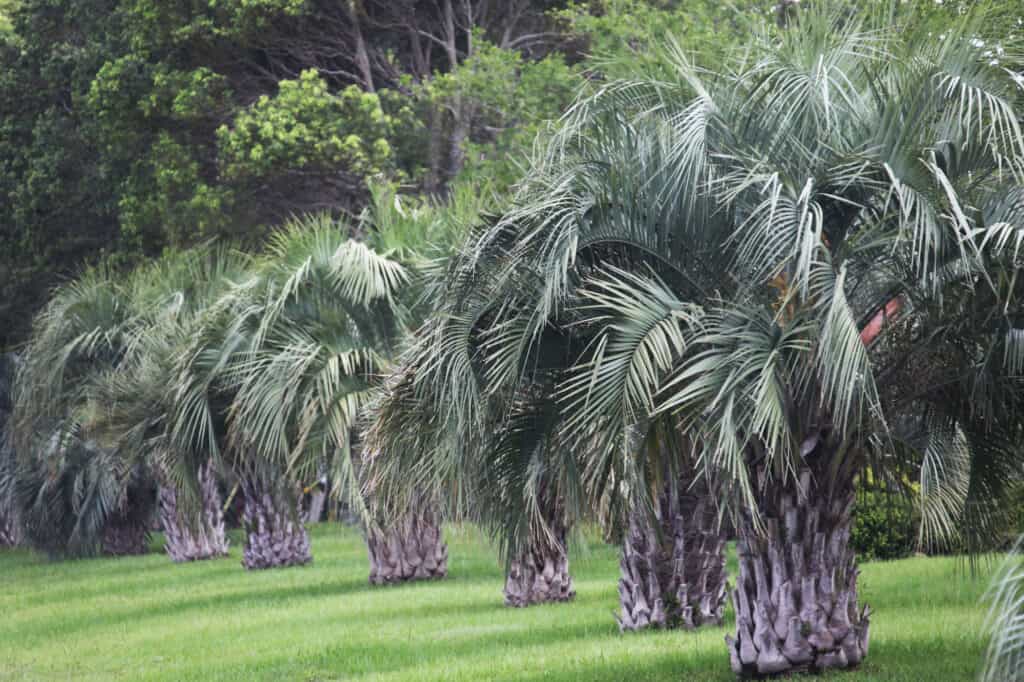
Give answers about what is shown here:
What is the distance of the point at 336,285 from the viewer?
1848 centimetres

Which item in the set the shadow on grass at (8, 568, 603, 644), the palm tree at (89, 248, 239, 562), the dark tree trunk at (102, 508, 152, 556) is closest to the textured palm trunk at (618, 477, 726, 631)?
the shadow on grass at (8, 568, 603, 644)

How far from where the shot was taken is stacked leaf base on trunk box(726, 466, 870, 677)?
10.6 meters

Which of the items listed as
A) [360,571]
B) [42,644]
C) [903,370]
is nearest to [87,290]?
[360,571]

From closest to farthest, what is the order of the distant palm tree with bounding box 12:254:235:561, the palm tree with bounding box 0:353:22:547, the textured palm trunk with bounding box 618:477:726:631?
1. the textured palm trunk with bounding box 618:477:726:631
2. the distant palm tree with bounding box 12:254:235:561
3. the palm tree with bounding box 0:353:22:547

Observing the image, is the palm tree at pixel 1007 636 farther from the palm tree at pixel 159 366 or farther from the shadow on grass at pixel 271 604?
the palm tree at pixel 159 366

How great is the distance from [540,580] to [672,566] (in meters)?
3.08

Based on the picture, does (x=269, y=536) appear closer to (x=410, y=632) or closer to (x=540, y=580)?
(x=540, y=580)

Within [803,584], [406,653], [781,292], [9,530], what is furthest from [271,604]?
[9,530]

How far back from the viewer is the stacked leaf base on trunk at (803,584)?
10562mm

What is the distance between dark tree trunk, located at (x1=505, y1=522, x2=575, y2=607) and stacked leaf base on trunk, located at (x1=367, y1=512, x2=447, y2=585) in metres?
3.61

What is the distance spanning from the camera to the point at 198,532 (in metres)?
28.8

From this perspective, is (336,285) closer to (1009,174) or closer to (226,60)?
(1009,174)

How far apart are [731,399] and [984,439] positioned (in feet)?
7.83

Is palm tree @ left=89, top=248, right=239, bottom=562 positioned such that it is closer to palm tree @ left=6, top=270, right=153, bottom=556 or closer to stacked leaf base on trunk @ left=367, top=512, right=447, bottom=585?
palm tree @ left=6, top=270, right=153, bottom=556
